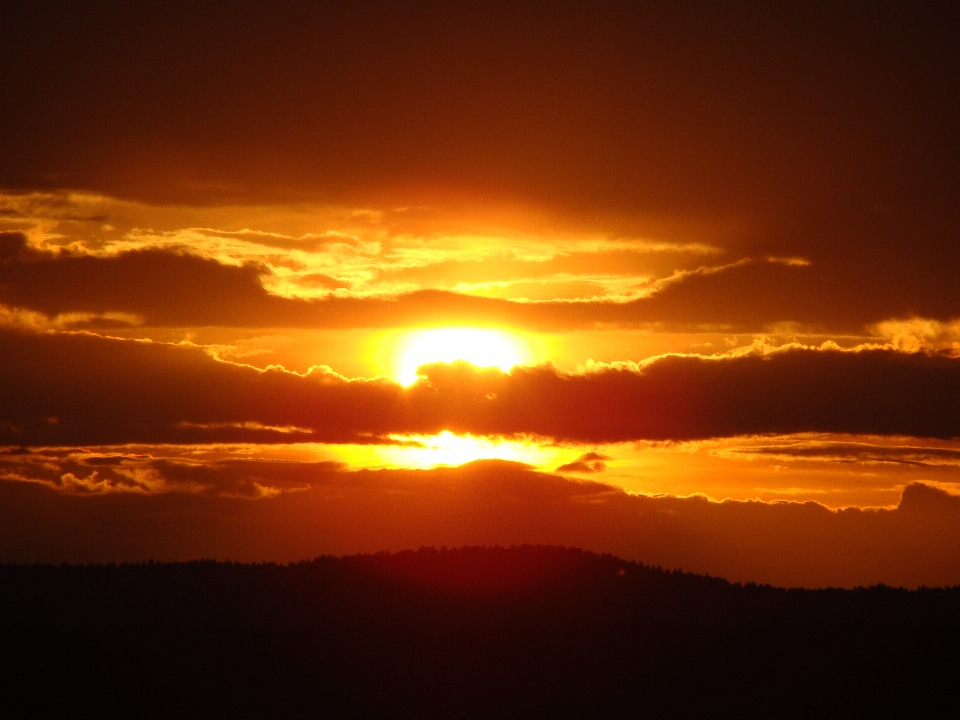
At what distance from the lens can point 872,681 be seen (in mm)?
175750

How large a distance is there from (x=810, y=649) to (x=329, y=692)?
67.0 meters

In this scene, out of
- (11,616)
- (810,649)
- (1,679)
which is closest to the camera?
(1,679)

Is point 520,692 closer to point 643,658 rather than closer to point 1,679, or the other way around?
point 643,658

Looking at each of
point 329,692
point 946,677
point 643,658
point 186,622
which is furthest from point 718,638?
point 186,622

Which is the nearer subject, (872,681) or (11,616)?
(872,681)

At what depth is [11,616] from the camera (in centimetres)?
19400

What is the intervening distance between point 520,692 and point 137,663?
5220 centimetres

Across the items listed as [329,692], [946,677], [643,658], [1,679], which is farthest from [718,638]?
[1,679]

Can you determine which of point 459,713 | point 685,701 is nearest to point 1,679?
point 459,713

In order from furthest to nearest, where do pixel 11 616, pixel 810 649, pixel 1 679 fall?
pixel 11 616
pixel 810 649
pixel 1 679

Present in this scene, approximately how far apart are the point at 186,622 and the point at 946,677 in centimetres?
11040

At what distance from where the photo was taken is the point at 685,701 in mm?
177375

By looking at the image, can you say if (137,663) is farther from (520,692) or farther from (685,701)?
(685,701)

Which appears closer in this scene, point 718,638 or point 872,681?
point 872,681
